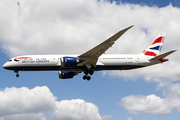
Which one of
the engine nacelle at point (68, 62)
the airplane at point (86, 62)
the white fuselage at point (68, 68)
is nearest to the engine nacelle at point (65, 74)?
the airplane at point (86, 62)

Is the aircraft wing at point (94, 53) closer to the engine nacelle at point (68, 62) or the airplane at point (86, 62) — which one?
the airplane at point (86, 62)

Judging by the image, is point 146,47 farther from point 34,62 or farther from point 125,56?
point 34,62

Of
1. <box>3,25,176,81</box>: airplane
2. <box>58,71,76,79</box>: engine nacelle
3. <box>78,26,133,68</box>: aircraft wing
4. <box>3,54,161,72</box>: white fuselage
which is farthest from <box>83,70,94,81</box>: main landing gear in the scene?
<box>58,71,76,79</box>: engine nacelle

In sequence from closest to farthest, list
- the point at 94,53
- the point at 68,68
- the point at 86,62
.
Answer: the point at 94,53
the point at 86,62
the point at 68,68

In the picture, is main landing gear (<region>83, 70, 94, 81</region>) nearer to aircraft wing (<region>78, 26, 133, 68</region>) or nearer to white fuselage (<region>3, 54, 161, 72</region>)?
white fuselage (<region>3, 54, 161, 72</region>)

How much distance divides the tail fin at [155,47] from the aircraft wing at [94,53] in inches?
392

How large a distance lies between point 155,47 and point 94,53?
1328 centimetres

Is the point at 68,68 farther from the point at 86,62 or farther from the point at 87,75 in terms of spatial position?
the point at 87,75

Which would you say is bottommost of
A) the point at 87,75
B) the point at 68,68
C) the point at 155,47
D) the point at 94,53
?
the point at 87,75

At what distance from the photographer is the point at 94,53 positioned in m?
39.0

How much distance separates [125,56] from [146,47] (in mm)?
5658

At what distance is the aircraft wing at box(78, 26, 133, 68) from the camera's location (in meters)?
35.3

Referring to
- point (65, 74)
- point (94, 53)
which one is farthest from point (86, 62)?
point (65, 74)

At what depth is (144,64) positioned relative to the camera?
4294 cm
